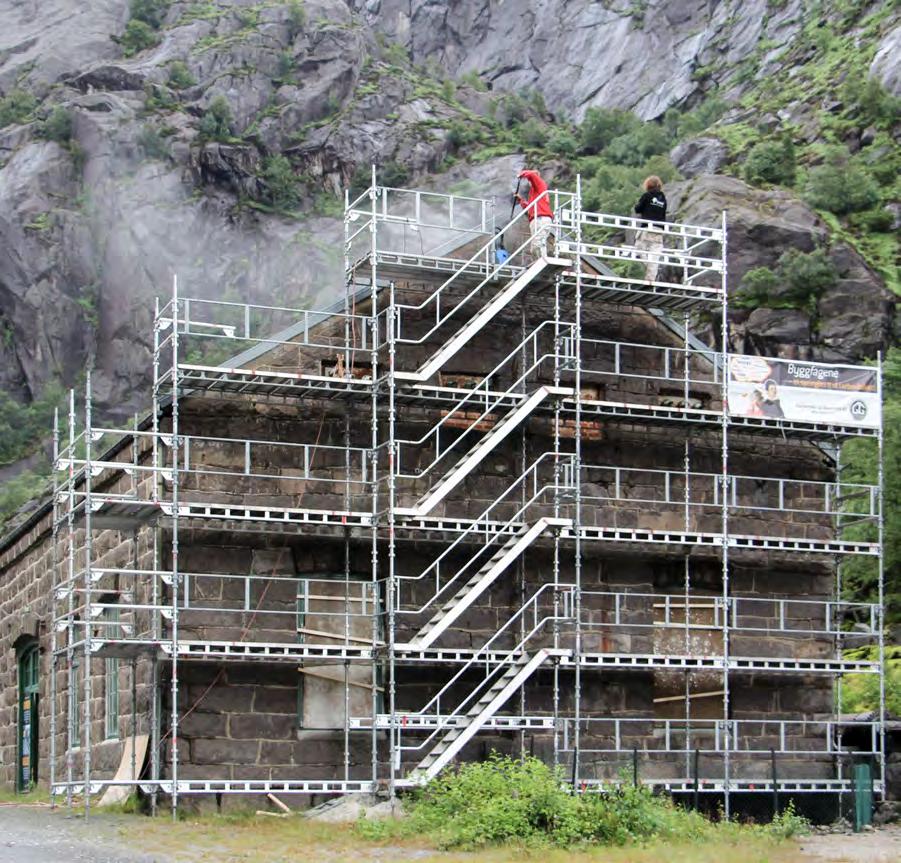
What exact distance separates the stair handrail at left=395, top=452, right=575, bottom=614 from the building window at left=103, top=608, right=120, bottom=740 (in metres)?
4.71

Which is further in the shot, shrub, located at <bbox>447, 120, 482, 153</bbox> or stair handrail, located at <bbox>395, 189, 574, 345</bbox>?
shrub, located at <bbox>447, 120, 482, 153</bbox>

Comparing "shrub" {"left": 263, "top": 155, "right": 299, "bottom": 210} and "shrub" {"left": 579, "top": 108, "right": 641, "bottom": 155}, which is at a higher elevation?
"shrub" {"left": 579, "top": 108, "right": 641, "bottom": 155}

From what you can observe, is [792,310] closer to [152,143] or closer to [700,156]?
[700,156]

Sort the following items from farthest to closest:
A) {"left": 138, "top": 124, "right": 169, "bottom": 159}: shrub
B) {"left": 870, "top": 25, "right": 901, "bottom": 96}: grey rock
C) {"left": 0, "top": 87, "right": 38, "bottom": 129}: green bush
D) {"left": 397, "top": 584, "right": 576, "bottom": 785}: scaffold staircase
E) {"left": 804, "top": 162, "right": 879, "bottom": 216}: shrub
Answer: {"left": 0, "top": 87, "right": 38, "bottom": 129}: green bush < {"left": 138, "top": 124, "right": 169, "bottom": 159}: shrub < {"left": 870, "top": 25, "right": 901, "bottom": 96}: grey rock < {"left": 804, "top": 162, "right": 879, "bottom": 216}: shrub < {"left": 397, "top": 584, "right": 576, "bottom": 785}: scaffold staircase

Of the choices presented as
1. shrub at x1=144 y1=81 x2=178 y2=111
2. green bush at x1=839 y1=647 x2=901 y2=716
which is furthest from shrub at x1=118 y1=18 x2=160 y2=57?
green bush at x1=839 y1=647 x2=901 y2=716

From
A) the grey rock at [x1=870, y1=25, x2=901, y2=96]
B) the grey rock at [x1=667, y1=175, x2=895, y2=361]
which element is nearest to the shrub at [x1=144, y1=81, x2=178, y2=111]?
the grey rock at [x1=870, y1=25, x2=901, y2=96]

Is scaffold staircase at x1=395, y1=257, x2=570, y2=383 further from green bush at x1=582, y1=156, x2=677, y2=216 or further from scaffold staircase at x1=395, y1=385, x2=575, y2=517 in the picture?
green bush at x1=582, y1=156, x2=677, y2=216

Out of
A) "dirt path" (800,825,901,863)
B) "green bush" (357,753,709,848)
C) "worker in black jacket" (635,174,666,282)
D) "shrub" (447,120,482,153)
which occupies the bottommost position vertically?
"dirt path" (800,825,901,863)

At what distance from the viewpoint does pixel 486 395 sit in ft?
91.8

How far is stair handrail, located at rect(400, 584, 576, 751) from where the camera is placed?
26.5m

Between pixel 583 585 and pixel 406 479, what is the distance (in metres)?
3.37

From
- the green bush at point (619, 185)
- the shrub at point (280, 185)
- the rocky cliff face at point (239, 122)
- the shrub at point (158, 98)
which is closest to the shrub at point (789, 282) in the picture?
the green bush at point (619, 185)

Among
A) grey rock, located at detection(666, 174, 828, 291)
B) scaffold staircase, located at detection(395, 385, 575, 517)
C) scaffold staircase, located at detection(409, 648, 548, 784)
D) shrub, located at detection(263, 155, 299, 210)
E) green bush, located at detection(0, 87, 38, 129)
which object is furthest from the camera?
green bush, located at detection(0, 87, 38, 129)

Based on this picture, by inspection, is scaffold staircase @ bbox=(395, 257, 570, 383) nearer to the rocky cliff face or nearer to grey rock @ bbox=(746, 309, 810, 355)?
grey rock @ bbox=(746, 309, 810, 355)
